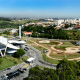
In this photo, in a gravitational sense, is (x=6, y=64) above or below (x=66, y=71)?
below

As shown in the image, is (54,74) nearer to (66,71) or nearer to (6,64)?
(66,71)

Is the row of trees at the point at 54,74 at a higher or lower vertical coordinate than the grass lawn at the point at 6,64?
higher

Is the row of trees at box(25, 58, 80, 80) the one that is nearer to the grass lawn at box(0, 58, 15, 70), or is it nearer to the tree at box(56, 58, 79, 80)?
the tree at box(56, 58, 79, 80)

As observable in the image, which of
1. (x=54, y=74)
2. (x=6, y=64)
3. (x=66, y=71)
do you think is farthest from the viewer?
(x=6, y=64)

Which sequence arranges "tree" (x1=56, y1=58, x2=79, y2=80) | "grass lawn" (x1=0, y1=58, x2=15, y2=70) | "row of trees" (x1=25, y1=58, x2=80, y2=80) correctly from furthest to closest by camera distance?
1. "grass lawn" (x1=0, y1=58, x2=15, y2=70)
2. "tree" (x1=56, y1=58, x2=79, y2=80)
3. "row of trees" (x1=25, y1=58, x2=80, y2=80)

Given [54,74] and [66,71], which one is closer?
[54,74]

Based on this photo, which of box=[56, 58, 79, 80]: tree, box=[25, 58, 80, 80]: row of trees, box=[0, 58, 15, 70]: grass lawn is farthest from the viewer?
box=[0, 58, 15, 70]: grass lawn

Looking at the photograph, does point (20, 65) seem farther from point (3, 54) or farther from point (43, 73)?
point (43, 73)

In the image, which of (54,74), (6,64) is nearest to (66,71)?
(54,74)

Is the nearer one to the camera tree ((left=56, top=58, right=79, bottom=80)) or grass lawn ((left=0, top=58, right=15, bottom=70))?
tree ((left=56, top=58, right=79, bottom=80))

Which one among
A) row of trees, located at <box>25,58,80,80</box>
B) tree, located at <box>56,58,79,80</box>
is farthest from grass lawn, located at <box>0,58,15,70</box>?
tree, located at <box>56,58,79,80</box>

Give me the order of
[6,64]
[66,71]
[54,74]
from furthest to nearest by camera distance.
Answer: [6,64], [66,71], [54,74]

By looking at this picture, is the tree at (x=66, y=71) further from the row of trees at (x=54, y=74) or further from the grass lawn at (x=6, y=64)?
the grass lawn at (x=6, y=64)

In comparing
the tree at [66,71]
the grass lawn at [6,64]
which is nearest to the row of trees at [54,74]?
the tree at [66,71]
